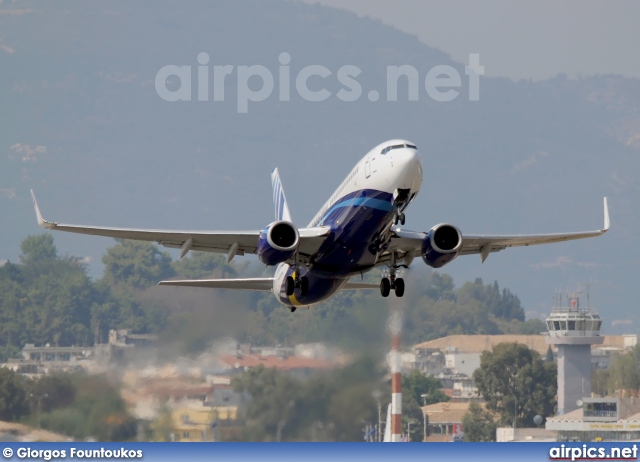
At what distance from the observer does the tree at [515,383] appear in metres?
104

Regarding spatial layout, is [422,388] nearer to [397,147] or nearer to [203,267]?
[203,267]

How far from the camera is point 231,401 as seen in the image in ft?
→ 243

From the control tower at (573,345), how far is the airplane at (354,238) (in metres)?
60.6

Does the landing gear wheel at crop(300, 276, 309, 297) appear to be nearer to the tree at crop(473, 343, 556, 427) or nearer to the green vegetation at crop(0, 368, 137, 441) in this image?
the green vegetation at crop(0, 368, 137, 441)

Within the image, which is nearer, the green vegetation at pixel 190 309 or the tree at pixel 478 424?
the green vegetation at pixel 190 309

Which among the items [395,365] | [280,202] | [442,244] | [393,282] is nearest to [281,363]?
[395,365]

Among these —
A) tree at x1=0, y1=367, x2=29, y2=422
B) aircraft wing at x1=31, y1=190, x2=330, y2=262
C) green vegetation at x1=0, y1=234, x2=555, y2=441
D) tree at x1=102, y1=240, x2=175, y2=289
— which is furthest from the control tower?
aircraft wing at x1=31, y1=190, x2=330, y2=262

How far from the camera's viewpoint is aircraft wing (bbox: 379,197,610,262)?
4991cm

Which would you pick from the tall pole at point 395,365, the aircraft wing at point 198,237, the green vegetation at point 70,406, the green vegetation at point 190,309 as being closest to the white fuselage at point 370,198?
the aircraft wing at point 198,237

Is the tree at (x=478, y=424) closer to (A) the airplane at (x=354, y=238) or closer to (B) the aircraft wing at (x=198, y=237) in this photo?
(A) the airplane at (x=354, y=238)

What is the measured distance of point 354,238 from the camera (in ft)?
155

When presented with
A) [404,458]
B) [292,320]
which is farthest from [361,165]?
[292,320]

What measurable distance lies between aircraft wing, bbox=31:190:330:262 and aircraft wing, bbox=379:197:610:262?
109 inches

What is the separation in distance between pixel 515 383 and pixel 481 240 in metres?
55.0
